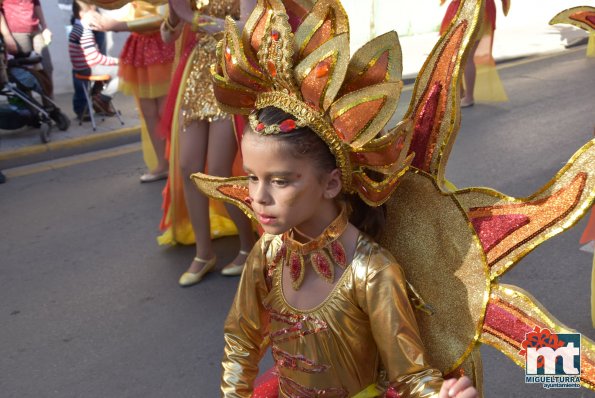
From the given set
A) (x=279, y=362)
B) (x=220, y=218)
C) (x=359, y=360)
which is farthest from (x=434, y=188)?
(x=220, y=218)

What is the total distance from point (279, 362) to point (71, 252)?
10.3ft

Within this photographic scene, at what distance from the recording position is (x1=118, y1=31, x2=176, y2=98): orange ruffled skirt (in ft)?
15.7

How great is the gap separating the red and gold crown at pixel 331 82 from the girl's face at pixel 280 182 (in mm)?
42

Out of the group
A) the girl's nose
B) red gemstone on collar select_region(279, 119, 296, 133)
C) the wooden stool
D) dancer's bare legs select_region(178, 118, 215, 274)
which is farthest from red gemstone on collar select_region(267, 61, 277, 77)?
the wooden stool

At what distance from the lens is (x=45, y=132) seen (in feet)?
24.1

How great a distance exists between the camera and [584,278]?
144 inches

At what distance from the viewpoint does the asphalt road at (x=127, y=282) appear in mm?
3076

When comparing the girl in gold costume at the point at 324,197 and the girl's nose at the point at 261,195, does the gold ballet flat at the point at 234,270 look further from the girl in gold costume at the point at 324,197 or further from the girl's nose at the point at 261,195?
the girl's nose at the point at 261,195

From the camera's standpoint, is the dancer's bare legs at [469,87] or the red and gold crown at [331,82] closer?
the red and gold crown at [331,82]

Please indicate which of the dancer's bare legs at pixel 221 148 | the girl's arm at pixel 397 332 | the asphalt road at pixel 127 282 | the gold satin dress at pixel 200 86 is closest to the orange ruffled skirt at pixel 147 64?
the asphalt road at pixel 127 282

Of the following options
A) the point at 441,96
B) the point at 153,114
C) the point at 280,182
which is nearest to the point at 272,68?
the point at 280,182

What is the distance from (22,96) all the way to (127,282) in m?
4.00

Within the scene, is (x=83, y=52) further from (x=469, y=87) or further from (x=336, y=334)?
(x=336, y=334)

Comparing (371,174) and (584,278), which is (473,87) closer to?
(584,278)
